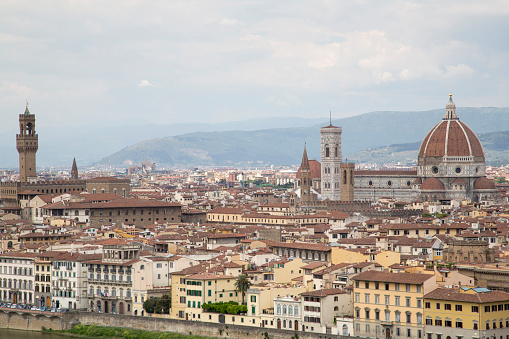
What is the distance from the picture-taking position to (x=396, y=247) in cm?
5722

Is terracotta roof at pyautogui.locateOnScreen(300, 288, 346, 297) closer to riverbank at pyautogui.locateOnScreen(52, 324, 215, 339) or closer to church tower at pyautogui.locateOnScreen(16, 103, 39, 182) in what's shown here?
riverbank at pyautogui.locateOnScreen(52, 324, 215, 339)

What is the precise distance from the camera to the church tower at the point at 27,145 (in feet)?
377

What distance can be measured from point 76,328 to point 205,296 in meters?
7.40

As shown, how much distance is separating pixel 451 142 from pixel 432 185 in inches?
301

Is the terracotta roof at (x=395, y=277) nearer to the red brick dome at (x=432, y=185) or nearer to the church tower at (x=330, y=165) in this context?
the red brick dome at (x=432, y=185)

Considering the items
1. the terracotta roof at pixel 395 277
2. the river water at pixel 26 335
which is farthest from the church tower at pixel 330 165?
the terracotta roof at pixel 395 277

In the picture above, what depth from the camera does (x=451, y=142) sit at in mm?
127188

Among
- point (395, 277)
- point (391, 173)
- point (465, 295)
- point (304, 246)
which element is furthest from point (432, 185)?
point (465, 295)

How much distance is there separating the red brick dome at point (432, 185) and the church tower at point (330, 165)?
13.4m

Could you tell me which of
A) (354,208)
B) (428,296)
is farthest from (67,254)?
(354,208)

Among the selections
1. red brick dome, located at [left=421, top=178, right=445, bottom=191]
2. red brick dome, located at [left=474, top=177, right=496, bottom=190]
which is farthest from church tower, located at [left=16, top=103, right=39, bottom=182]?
red brick dome, located at [left=474, top=177, right=496, bottom=190]

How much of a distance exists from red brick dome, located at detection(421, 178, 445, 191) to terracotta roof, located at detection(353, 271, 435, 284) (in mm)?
77789

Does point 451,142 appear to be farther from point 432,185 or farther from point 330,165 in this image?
point 330,165

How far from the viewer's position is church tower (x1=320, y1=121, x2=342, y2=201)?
438ft
